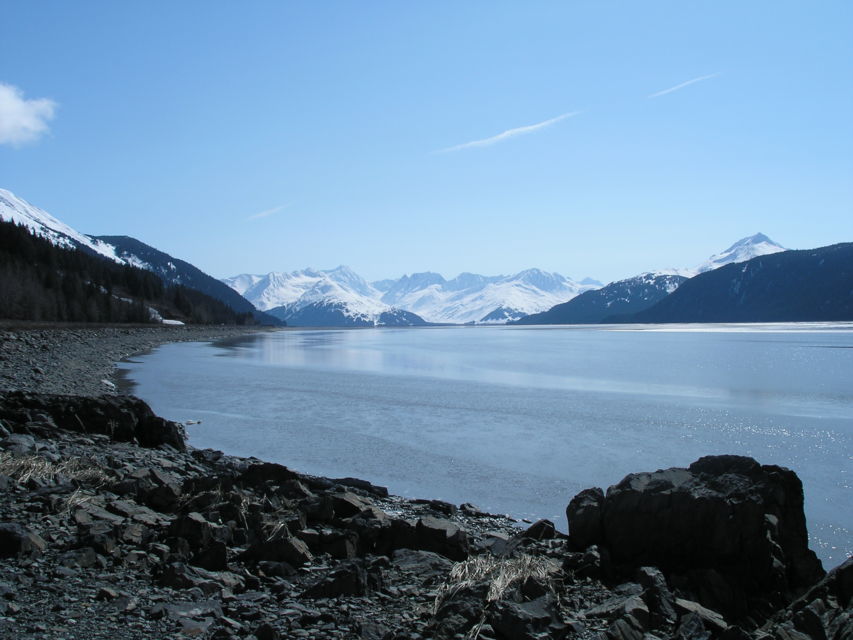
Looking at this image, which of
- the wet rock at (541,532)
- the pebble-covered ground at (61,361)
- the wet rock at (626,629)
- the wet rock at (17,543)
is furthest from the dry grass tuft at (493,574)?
the pebble-covered ground at (61,361)

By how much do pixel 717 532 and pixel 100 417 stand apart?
54.3 feet

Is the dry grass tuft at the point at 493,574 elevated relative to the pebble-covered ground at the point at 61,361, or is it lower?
lower

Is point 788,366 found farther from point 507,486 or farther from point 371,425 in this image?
point 507,486

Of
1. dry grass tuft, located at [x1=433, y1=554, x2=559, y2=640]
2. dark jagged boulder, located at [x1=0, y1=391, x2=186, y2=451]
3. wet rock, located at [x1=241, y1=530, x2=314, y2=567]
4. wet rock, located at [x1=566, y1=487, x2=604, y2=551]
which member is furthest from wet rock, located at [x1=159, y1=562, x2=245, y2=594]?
dark jagged boulder, located at [x1=0, y1=391, x2=186, y2=451]

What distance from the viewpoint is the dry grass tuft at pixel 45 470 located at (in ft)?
36.2

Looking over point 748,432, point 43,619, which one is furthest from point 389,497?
point 748,432

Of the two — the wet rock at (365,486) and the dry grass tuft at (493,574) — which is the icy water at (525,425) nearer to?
the wet rock at (365,486)

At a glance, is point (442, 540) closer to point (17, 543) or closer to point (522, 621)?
point (522, 621)

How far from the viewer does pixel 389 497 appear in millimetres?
14641

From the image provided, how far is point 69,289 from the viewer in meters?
109

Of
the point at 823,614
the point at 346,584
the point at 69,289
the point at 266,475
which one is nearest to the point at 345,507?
the point at 266,475

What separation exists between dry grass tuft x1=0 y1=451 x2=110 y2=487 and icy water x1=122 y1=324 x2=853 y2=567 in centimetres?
678

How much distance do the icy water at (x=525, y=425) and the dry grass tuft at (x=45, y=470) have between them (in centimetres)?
678

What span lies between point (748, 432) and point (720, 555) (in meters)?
17.1
